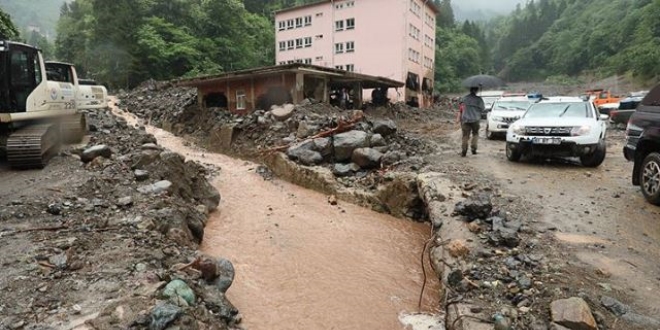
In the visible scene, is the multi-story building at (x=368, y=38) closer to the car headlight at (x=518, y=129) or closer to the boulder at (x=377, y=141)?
the boulder at (x=377, y=141)

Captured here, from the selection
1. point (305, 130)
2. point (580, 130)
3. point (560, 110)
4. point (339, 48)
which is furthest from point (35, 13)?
point (580, 130)

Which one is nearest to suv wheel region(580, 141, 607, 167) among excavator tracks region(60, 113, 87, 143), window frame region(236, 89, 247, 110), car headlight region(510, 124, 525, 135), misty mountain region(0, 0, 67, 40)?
car headlight region(510, 124, 525, 135)

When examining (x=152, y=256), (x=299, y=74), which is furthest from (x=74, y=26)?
(x=152, y=256)

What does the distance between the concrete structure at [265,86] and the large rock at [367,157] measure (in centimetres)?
586

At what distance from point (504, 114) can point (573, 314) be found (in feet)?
41.0

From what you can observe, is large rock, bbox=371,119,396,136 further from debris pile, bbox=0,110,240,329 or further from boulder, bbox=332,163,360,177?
debris pile, bbox=0,110,240,329

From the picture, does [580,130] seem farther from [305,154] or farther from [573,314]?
[305,154]

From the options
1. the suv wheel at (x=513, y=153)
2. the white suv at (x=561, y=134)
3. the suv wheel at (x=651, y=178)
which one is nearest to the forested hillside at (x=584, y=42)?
the white suv at (x=561, y=134)

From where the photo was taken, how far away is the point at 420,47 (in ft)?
128

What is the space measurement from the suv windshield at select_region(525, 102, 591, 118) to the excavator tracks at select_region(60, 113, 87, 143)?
457 inches

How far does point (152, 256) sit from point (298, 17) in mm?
38373

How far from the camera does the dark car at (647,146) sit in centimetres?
641

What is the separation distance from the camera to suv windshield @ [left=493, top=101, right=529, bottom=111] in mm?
15266

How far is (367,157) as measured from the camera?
11.3 metres
